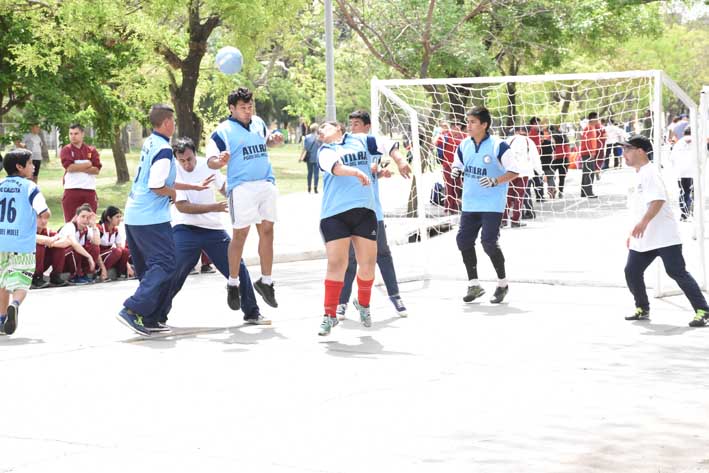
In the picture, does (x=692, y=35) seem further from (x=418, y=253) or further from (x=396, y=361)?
(x=396, y=361)

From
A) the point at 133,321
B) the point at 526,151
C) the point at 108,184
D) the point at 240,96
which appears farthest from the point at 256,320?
the point at 108,184

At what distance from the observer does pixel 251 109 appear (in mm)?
10719

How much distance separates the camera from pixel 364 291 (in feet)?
34.2

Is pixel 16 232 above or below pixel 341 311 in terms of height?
above

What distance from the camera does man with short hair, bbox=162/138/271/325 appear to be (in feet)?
34.9

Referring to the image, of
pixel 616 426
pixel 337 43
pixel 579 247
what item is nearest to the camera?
pixel 616 426

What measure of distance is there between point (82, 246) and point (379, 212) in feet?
17.6

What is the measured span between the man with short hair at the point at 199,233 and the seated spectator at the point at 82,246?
174 inches

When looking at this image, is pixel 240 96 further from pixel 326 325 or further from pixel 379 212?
pixel 326 325

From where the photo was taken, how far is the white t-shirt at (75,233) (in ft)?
49.2

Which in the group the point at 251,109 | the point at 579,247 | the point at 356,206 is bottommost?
the point at 579,247

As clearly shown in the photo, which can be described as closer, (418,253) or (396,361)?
(396,361)

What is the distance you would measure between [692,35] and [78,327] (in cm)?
7490

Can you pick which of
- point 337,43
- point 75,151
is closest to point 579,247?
point 75,151
